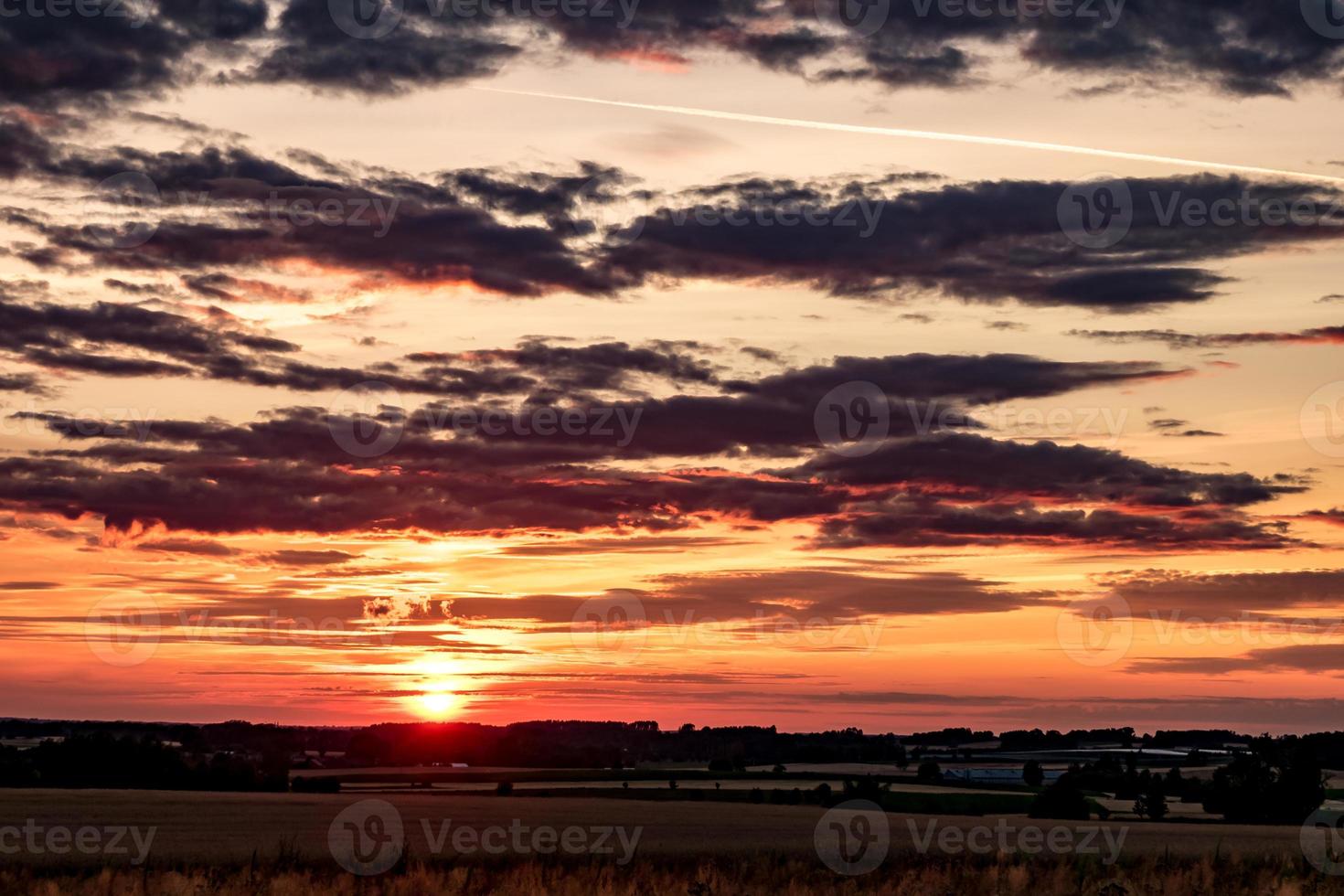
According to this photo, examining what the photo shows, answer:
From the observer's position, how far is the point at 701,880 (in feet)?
129

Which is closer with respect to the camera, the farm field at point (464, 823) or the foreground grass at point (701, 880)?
the foreground grass at point (701, 880)

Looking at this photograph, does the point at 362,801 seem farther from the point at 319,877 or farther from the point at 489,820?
the point at 319,877

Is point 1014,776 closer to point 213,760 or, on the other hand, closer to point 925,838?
point 213,760

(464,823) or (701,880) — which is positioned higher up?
(464,823)

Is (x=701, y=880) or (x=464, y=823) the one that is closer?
(x=701, y=880)

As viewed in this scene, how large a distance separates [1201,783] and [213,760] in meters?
80.0

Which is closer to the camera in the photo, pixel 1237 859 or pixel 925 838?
pixel 1237 859

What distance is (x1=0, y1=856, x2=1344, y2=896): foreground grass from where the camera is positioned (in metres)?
34.9

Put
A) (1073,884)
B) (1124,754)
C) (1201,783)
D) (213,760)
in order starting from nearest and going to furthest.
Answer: (1073,884)
(213,760)
(1201,783)
(1124,754)

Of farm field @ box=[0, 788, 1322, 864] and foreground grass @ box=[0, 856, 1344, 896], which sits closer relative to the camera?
foreground grass @ box=[0, 856, 1344, 896]

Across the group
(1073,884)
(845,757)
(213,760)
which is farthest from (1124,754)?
(1073,884)

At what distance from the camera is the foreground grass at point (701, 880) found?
115 ft

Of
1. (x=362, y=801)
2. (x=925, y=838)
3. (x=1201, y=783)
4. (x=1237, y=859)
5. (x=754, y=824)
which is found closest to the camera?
(x=1237, y=859)

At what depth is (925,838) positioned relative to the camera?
56.2 metres
